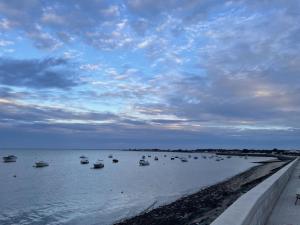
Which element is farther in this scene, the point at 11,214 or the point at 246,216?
the point at 11,214

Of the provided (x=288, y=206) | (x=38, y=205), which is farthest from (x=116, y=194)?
(x=288, y=206)

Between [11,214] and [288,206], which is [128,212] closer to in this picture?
[11,214]

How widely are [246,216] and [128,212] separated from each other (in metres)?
23.6

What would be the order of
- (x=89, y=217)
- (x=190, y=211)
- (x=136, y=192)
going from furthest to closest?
(x=136, y=192)
(x=89, y=217)
(x=190, y=211)

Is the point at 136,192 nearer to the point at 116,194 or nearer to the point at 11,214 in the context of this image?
the point at 116,194

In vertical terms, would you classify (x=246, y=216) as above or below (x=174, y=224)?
above

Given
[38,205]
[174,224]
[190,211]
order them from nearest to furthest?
[174,224], [190,211], [38,205]

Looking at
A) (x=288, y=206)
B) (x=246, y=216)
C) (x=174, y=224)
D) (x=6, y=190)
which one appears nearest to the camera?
(x=246, y=216)

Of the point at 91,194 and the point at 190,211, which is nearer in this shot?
the point at 190,211

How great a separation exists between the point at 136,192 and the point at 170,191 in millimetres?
4212

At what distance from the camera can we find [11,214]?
2811 centimetres

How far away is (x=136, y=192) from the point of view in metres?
41.2

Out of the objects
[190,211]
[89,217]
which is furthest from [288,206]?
[89,217]

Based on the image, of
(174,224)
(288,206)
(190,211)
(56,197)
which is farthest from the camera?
(56,197)
